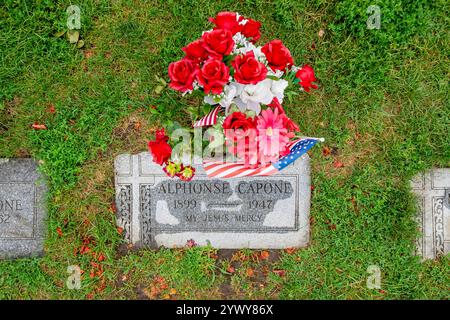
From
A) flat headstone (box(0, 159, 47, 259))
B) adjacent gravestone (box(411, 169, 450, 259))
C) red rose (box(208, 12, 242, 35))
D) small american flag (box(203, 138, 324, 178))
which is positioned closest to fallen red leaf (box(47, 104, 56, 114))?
flat headstone (box(0, 159, 47, 259))

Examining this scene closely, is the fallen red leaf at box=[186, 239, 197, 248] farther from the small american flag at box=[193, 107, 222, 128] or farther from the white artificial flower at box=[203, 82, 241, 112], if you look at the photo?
the white artificial flower at box=[203, 82, 241, 112]

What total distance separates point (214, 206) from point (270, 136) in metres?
1.62

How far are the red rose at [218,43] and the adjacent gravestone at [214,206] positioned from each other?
1.67 m

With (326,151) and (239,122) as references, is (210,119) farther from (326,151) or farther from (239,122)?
(326,151)

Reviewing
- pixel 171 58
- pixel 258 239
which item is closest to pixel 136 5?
pixel 171 58

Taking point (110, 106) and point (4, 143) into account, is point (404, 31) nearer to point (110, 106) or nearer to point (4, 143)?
point (110, 106)

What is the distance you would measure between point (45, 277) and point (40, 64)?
6.69 ft

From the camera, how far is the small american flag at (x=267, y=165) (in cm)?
267

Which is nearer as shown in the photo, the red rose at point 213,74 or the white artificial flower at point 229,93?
the red rose at point 213,74

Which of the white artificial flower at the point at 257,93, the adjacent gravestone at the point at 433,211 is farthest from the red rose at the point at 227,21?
the adjacent gravestone at the point at 433,211

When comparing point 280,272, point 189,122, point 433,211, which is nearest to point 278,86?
point 189,122

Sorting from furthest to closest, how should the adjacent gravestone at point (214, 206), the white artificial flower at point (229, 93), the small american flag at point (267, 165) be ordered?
1. the adjacent gravestone at point (214, 206)
2. the small american flag at point (267, 165)
3. the white artificial flower at point (229, 93)

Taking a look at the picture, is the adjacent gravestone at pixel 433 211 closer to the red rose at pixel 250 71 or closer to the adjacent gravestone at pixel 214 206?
the adjacent gravestone at pixel 214 206

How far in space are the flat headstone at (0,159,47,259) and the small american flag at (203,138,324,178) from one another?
1.91m
